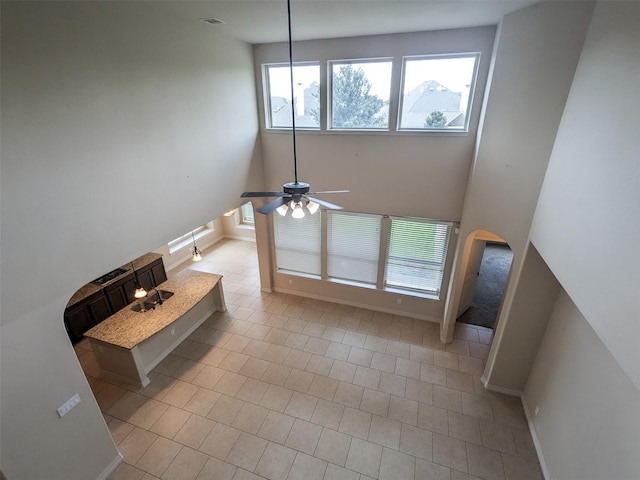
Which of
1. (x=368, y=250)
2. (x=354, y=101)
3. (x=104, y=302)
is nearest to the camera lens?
(x=354, y=101)

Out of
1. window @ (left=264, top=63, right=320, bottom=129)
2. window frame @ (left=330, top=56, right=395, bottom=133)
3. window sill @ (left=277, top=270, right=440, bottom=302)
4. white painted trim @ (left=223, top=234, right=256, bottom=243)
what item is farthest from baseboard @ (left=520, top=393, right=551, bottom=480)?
white painted trim @ (left=223, top=234, right=256, bottom=243)

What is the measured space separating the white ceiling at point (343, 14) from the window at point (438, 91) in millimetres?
524

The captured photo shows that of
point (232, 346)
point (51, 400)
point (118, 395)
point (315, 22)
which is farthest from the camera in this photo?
point (232, 346)

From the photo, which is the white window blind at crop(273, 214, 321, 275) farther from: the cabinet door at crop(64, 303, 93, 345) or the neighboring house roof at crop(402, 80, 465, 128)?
the cabinet door at crop(64, 303, 93, 345)

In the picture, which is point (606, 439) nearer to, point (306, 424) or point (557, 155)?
point (557, 155)

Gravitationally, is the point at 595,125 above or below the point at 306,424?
above

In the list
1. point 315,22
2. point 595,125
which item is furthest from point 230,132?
point 595,125

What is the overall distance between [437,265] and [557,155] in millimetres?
3252

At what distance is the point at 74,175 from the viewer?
10.1 feet

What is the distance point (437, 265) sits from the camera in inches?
250

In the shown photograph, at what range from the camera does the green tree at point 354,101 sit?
5559 mm

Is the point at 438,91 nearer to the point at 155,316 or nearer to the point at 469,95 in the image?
the point at 469,95

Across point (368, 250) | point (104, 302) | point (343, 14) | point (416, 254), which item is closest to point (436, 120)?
point (343, 14)

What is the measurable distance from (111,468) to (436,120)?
714 centimetres
